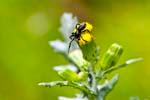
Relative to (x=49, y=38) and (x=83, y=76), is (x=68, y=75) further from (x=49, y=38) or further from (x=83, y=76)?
(x=49, y=38)

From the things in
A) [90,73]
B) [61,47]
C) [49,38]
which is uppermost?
[49,38]

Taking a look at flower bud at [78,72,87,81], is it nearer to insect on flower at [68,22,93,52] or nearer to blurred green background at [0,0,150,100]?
insect on flower at [68,22,93,52]

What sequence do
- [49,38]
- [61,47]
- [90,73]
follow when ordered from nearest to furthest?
[90,73], [61,47], [49,38]

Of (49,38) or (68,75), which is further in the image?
(49,38)

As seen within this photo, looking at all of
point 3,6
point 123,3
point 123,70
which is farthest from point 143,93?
point 3,6

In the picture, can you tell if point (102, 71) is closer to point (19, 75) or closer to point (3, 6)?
point (19, 75)

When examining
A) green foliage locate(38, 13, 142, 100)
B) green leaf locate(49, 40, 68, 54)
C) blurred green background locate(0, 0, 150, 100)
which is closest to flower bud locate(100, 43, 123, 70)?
green foliage locate(38, 13, 142, 100)

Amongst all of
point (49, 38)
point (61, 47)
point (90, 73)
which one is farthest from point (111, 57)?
point (49, 38)

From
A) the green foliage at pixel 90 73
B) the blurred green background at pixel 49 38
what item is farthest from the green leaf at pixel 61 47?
the blurred green background at pixel 49 38
